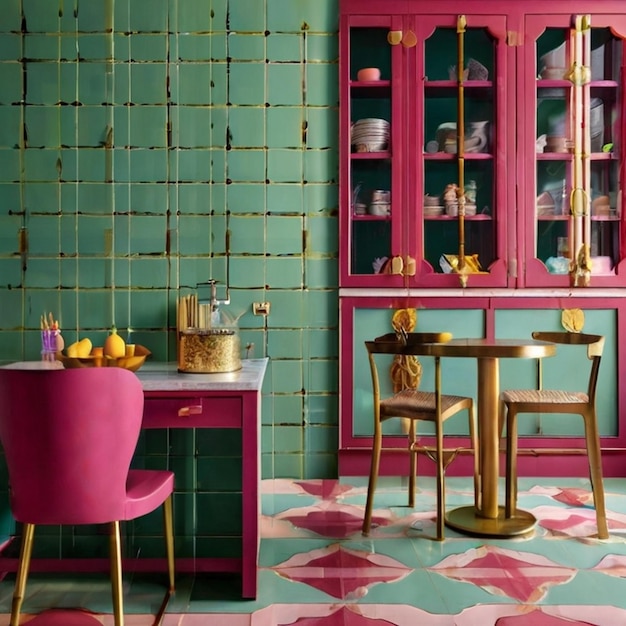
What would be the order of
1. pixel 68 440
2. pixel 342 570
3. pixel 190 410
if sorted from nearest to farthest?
pixel 68 440, pixel 190 410, pixel 342 570

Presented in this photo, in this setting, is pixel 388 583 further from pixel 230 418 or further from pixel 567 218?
pixel 567 218

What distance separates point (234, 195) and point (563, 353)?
74.4 inches

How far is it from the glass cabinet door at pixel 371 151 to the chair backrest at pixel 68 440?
1916 millimetres

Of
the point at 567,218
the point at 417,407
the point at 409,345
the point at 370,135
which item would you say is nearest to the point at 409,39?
the point at 370,135

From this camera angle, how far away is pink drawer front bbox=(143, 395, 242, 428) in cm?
213

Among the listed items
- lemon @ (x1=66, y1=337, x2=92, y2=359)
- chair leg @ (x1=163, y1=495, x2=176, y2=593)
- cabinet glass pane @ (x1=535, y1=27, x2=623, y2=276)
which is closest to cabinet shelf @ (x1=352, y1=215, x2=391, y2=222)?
cabinet glass pane @ (x1=535, y1=27, x2=623, y2=276)

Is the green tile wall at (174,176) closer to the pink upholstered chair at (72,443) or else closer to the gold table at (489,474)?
the gold table at (489,474)

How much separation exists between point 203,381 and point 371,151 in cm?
179

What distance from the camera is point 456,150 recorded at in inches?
140

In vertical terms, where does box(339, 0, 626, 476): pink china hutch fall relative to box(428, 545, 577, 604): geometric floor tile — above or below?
above

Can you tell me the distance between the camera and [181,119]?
340 cm

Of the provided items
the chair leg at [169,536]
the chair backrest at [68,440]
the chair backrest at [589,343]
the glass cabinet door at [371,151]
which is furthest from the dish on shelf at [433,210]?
the chair backrest at [68,440]

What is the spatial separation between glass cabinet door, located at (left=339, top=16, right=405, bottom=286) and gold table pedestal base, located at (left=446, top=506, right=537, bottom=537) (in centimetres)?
121

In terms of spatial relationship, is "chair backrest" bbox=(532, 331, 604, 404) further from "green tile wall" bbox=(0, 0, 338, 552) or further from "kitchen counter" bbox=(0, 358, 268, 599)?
"kitchen counter" bbox=(0, 358, 268, 599)
